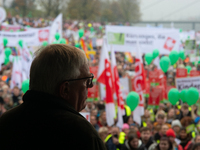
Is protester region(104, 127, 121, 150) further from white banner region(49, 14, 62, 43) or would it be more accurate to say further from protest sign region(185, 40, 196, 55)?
protest sign region(185, 40, 196, 55)

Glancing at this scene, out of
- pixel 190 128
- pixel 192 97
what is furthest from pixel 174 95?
pixel 190 128

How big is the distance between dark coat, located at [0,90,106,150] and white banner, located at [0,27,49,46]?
11.1 m

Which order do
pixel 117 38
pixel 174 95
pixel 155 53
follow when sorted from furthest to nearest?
pixel 155 53
pixel 117 38
pixel 174 95

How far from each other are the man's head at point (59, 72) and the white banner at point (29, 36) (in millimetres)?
11048

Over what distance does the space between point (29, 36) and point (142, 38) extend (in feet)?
14.4

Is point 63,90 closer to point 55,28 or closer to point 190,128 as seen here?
point 190,128

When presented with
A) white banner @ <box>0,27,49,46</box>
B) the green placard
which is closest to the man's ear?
the green placard

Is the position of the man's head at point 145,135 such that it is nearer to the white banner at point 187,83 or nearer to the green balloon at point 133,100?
the green balloon at point 133,100

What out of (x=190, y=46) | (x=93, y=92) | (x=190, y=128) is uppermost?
(x=190, y=46)

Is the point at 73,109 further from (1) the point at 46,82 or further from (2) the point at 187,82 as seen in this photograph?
(2) the point at 187,82

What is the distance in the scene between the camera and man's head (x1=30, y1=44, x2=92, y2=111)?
110 centimetres

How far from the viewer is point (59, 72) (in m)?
1.10

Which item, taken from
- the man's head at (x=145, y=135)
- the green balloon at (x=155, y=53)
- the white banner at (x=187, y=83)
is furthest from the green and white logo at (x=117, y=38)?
the man's head at (x=145, y=135)

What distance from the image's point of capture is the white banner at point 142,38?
10.4 m
